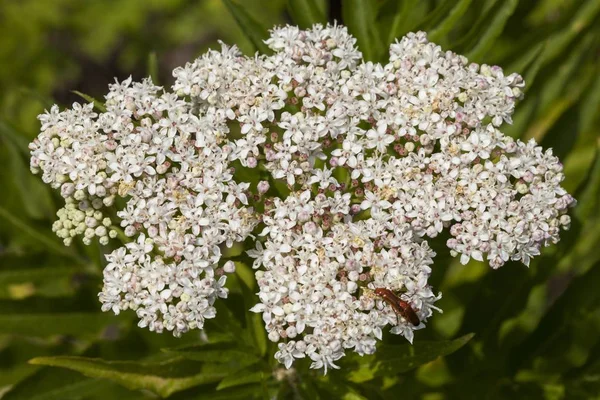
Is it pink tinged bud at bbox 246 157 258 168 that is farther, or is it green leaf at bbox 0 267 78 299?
green leaf at bbox 0 267 78 299

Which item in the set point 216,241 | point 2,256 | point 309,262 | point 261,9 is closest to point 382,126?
point 309,262

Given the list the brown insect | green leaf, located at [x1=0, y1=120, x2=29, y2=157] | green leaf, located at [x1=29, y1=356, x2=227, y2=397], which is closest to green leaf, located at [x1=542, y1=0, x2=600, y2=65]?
the brown insect

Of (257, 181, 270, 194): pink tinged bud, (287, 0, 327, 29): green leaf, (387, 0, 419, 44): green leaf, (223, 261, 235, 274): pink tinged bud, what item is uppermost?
(287, 0, 327, 29): green leaf

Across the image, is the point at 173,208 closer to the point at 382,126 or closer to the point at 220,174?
the point at 220,174

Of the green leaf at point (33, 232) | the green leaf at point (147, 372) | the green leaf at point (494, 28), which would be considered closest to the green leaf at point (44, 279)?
the green leaf at point (33, 232)

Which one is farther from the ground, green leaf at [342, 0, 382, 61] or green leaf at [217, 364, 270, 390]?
green leaf at [342, 0, 382, 61]

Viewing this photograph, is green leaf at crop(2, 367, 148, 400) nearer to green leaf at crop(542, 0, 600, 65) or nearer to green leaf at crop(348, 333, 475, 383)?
green leaf at crop(348, 333, 475, 383)
